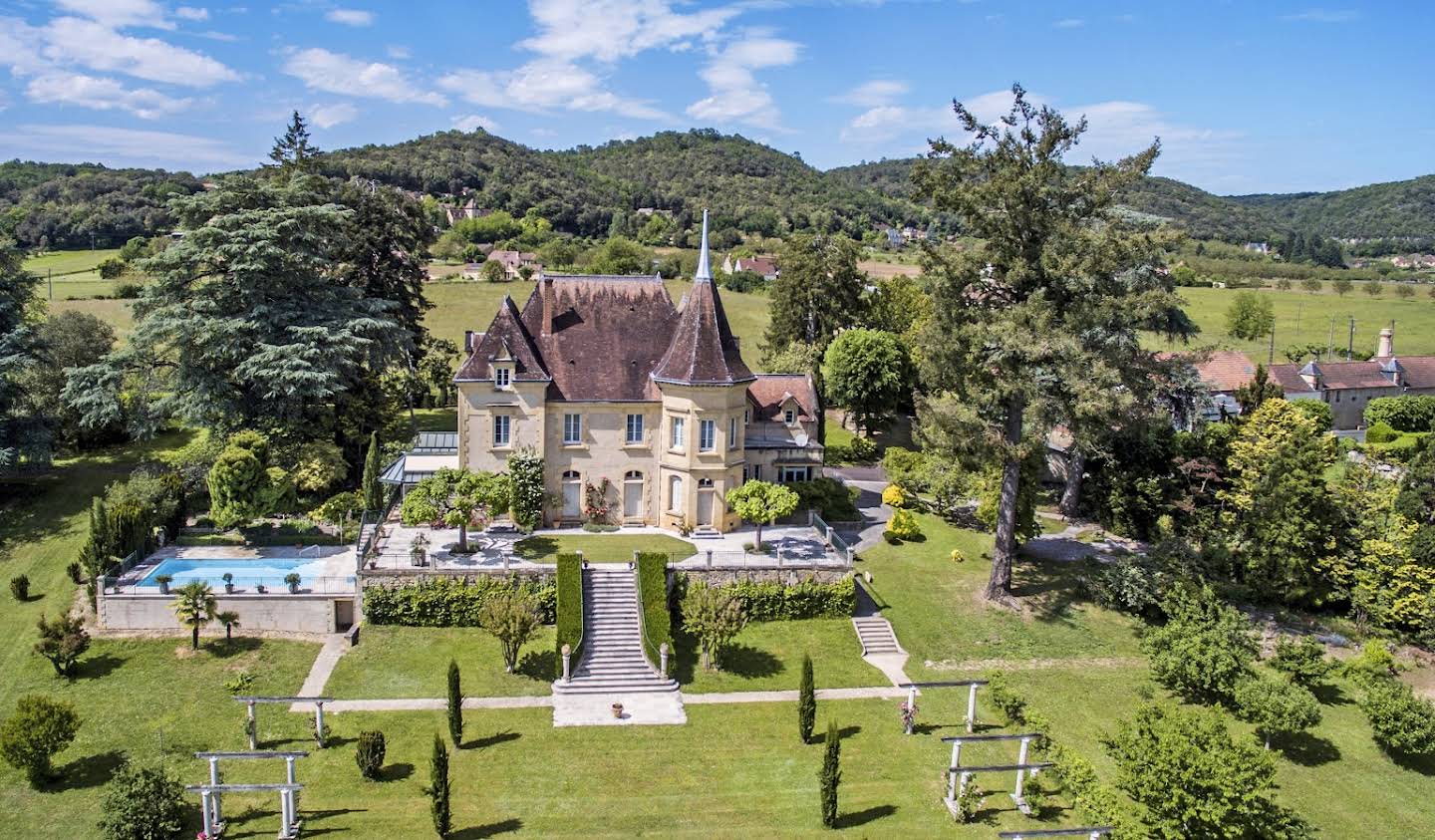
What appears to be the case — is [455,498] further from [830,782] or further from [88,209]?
[88,209]

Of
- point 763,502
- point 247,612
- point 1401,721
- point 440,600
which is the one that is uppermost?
point 763,502

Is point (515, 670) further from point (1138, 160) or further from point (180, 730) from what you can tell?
point (1138, 160)

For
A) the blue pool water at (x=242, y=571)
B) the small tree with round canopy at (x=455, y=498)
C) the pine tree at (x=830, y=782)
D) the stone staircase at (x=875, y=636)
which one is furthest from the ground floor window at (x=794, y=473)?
the pine tree at (x=830, y=782)

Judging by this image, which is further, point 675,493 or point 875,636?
point 675,493

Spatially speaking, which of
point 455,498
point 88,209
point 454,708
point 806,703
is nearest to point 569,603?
point 455,498

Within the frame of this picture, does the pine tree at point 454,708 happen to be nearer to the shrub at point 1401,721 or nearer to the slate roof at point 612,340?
the slate roof at point 612,340

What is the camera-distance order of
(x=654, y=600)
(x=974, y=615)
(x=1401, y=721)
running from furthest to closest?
(x=974, y=615) < (x=654, y=600) < (x=1401, y=721)
